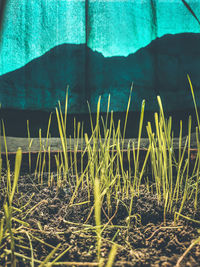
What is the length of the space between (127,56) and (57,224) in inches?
64.8

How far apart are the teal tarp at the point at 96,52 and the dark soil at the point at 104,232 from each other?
1305 mm

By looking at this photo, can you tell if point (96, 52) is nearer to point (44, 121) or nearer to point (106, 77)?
point (106, 77)

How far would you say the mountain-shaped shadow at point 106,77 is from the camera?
1.81 meters

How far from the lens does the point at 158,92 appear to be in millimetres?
1942

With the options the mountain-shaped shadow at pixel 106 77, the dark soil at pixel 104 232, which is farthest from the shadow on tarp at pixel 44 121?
the dark soil at pixel 104 232

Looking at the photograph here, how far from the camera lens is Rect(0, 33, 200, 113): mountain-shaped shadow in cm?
181

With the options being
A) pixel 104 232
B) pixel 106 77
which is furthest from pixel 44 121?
pixel 104 232

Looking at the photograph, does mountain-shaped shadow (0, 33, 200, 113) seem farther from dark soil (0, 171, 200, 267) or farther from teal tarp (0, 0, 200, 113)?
dark soil (0, 171, 200, 267)

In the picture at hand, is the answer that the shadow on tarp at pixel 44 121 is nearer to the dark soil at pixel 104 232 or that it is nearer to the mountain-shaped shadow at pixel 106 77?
the mountain-shaped shadow at pixel 106 77

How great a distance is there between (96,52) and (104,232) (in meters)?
1.65

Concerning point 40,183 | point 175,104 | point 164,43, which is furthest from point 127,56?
point 40,183

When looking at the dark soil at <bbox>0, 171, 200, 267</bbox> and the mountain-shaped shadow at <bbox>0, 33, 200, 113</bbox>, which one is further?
the mountain-shaped shadow at <bbox>0, 33, 200, 113</bbox>

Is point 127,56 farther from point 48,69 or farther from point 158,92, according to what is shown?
point 48,69

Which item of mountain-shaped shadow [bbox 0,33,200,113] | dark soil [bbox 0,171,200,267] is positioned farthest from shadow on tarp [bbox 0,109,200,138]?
dark soil [bbox 0,171,200,267]
